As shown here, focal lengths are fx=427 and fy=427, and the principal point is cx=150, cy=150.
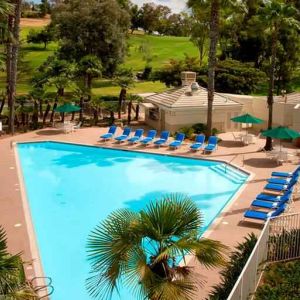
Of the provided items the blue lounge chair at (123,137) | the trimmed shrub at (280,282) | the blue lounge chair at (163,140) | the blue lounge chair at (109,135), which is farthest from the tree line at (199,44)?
the trimmed shrub at (280,282)

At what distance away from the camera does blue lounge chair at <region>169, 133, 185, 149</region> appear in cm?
2678

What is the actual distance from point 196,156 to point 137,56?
2426 inches

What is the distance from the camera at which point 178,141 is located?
27125 millimetres

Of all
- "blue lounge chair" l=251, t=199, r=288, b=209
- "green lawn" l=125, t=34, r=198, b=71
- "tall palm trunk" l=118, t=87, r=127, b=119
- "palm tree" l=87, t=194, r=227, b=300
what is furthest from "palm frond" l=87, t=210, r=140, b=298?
"green lawn" l=125, t=34, r=198, b=71

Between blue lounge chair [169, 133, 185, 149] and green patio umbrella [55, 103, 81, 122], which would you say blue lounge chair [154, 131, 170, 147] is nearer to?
blue lounge chair [169, 133, 185, 149]

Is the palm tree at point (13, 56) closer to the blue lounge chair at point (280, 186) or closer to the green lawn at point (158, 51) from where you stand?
the blue lounge chair at point (280, 186)

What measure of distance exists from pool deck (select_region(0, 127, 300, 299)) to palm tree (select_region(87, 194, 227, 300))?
3.84 ft

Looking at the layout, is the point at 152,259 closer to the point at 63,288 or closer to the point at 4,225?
the point at 63,288

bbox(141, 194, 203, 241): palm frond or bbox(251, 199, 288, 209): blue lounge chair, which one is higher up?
bbox(141, 194, 203, 241): palm frond

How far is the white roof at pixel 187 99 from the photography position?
98.4 ft

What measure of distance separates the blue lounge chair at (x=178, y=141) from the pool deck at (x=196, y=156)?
0.40 m

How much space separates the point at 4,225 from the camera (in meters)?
14.9

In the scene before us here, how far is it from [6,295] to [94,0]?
40.7m

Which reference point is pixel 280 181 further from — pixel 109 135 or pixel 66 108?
pixel 66 108
